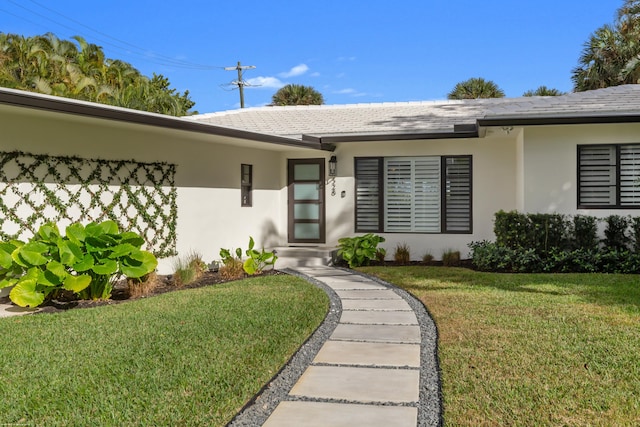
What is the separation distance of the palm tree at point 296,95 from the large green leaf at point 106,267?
24473mm

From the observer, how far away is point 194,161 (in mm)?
10141

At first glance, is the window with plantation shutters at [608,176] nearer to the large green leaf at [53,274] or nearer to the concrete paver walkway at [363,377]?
the concrete paver walkway at [363,377]

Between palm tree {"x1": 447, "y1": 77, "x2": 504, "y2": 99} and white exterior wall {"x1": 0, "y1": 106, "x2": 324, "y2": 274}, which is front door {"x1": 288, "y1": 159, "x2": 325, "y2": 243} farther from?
palm tree {"x1": 447, "y1": 77, "x2": 504, "y2": 99}

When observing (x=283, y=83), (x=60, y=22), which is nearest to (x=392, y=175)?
(x=283, y=83)

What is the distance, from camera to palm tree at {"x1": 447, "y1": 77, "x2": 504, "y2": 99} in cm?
2617

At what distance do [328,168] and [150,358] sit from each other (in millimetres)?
8277

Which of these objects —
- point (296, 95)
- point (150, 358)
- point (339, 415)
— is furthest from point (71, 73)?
point (339, 415)

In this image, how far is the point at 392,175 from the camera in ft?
39.2

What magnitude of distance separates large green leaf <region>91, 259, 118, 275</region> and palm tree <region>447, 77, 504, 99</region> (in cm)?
2218

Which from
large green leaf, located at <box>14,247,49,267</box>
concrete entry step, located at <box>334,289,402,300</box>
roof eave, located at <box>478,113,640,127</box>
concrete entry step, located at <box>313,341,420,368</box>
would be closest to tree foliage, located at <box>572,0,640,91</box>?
roof eave, located at <box>478,113,640,127</box>

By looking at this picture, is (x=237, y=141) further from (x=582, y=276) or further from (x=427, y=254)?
(x=582, y=276)

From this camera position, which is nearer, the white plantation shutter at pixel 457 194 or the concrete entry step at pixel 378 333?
the concrete entry step at pixel 378 333

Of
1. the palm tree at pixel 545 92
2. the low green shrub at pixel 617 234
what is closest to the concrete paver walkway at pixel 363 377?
the low green shrub at pixel 617 234

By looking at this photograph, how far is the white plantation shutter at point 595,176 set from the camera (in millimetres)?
9641
